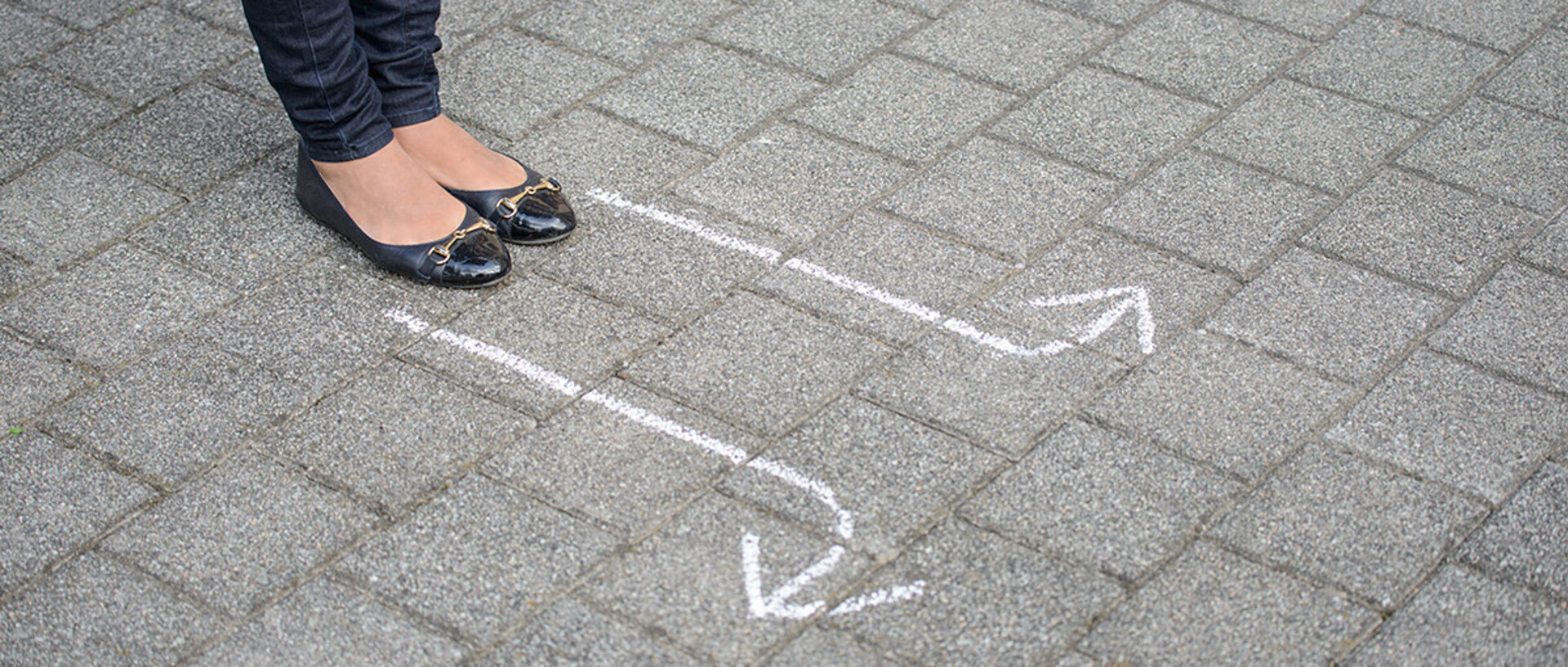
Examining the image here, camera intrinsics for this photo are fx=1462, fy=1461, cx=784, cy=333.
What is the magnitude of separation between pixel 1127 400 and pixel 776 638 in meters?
1.05

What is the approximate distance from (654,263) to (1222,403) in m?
1.43

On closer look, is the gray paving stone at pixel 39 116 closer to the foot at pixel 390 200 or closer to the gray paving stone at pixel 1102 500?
the foot at pixel 390 200

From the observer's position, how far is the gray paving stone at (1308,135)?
408 cm

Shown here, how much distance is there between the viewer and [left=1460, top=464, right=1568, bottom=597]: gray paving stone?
2865 mm

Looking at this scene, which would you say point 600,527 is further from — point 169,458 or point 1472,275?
point 1472,275

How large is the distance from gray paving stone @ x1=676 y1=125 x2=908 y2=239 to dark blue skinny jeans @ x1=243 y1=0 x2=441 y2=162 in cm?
76

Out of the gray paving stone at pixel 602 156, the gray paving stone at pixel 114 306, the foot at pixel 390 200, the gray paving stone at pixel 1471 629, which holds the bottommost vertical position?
the gray paving stone at pixel 1471 629

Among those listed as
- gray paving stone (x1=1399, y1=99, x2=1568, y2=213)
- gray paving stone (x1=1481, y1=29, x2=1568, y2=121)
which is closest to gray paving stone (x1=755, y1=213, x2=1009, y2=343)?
gray paving stone (x1=1399, y1=99, x2=1568, y2=213)

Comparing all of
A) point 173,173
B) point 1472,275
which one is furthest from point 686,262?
point 1472,275

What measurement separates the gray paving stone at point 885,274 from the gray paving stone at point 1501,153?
1398 millimetres

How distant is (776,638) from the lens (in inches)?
107

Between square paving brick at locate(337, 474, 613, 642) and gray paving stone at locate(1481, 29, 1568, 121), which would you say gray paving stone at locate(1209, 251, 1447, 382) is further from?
square paving brick at locate(337, 474, 613, 642)

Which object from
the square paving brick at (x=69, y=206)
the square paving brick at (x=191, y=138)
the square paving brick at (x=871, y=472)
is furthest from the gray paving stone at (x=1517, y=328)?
the square paving brick at (x=69, y=206)

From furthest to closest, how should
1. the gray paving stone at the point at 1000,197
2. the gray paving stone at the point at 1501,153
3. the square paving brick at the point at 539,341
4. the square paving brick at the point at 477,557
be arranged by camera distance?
the gray paving stone at the point at 1501,153 → the gray paving stone at the point at 1000,197 → the square paving brick at the point at 539,341 → the square paving brick at the point at 477,557
